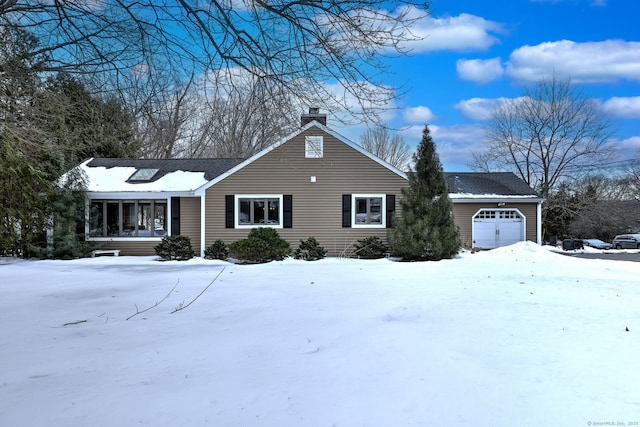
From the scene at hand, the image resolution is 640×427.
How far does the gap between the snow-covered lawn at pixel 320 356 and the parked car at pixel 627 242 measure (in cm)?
2380

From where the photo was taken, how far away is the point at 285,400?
3.40 m

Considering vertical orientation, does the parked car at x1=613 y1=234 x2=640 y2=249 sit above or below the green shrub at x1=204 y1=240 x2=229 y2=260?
below

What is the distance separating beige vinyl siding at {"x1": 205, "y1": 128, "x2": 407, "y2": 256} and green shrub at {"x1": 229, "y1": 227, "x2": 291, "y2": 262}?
108 cm

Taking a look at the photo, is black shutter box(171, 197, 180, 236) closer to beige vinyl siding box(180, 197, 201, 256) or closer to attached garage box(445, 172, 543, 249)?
beige vinyl siding box(180, 197, 201, 256)

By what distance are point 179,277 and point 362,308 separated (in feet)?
17.4

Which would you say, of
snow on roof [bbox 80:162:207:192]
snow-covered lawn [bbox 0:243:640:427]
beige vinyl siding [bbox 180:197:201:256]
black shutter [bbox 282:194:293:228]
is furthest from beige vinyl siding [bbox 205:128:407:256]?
snow-covered lawn [bbox 0:243:640:427]

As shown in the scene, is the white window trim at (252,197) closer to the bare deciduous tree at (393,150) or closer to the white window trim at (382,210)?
the white window trim at (382,210)

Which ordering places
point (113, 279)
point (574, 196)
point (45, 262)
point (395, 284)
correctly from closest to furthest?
1. point (395, 284)
2. point (113, 279)
3. point (45, 262)
4. point (574, 196)

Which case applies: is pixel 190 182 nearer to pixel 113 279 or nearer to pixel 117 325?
pixel 113 279

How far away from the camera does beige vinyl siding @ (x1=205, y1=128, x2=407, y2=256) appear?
680 inches

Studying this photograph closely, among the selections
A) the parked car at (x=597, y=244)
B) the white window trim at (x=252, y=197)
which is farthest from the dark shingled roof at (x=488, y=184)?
the white window trim at (x=252, y=197)

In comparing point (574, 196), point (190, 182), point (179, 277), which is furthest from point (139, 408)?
point (574, 196)

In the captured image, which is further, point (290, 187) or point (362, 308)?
point (290, 187)

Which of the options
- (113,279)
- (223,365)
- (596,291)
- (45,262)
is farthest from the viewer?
(45,262)
